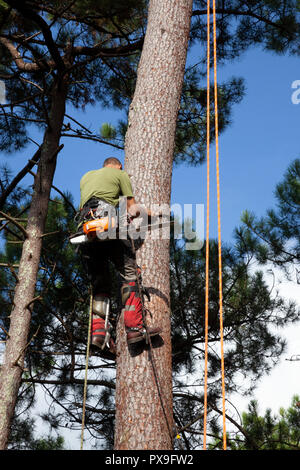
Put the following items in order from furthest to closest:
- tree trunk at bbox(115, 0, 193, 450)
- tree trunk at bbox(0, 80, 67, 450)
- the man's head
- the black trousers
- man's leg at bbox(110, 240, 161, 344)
→ tree trunk at bbox(0, 80, 67, 450) < the man's head < the black trousers < man's leg at bbox(110, 240, 161, 344) < tree trunk at bbox(115, 0, 193, 450)

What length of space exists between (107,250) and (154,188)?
0.49 metres

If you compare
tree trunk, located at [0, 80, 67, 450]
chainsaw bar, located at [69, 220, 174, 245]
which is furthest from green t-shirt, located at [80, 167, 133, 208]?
tree trunk, located at [0, 80, 67, 450]

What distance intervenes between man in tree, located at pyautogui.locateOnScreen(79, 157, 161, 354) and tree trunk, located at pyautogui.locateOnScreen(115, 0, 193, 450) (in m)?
0.09

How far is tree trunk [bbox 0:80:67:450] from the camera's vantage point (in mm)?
4496

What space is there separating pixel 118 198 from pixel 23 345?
2.25 meters

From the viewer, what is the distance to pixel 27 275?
483cm

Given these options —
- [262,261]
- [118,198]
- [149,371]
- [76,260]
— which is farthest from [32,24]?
[149,371]

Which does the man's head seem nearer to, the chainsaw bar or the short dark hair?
the short dark hair

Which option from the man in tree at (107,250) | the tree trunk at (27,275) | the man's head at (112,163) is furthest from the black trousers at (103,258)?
the tree trunk at (27,275)

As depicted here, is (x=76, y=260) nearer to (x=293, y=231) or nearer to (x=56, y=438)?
(x=56, y=438)

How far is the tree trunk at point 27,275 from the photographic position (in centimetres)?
450

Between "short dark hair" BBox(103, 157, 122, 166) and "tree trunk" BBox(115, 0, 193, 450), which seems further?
"short dark hair" BBox(103, 157, 122, 166)

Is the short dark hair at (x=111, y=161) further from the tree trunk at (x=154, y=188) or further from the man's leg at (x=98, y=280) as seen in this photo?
the man's leg at (x=98, y=280)

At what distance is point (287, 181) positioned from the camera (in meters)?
6.91
